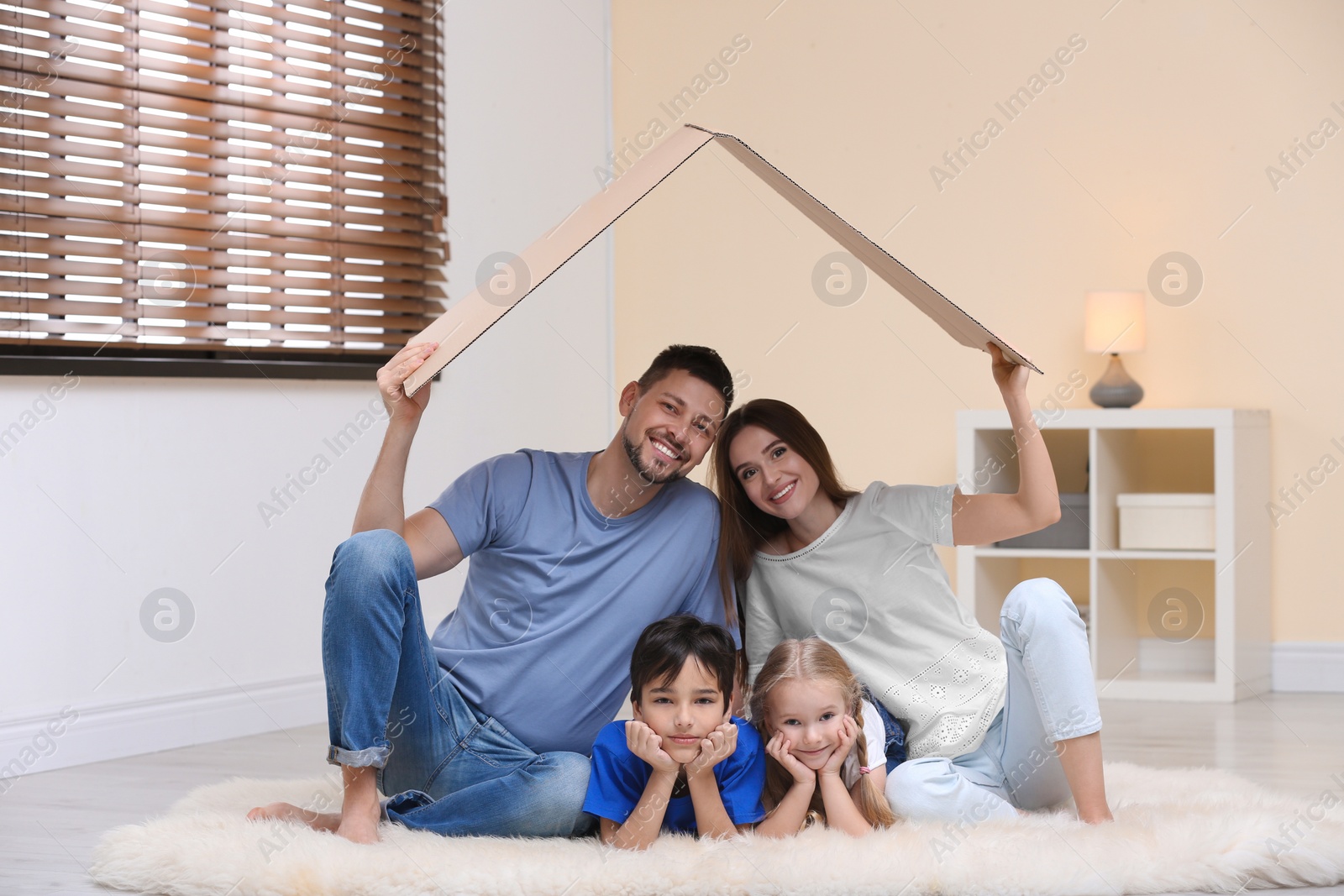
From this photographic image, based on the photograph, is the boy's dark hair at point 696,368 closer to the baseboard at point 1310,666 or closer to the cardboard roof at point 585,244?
the cardboard roof at point 585,244

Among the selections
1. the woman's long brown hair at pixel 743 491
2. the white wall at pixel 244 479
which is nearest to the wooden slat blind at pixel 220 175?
the white wall at pixel 244 479

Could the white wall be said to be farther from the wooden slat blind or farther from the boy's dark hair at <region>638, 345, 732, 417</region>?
the boy's dark hair at <region>638, 345, 732, 417</region>

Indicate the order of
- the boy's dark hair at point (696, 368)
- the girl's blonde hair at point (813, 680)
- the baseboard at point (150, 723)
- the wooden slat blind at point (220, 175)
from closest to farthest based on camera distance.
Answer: the girl's blonde hair at point (813, 680) < the boy's dark hair at point (696, 368) < the baseboard at point (150, 723) < the wooden slat blind at point (220, 175)

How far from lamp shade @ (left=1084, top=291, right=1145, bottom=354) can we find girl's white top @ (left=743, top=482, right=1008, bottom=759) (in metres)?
1.76

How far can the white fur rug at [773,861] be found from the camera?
1.67m

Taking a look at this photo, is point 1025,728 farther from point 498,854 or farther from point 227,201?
point 227,201

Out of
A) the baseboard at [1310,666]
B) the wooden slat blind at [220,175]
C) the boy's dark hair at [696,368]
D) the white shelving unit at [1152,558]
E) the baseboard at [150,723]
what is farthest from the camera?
the baseboard at [1310,666]

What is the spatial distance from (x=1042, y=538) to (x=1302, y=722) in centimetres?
81

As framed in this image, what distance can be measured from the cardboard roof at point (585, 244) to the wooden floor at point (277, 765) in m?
0.86

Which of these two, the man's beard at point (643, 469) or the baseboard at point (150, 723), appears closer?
the man's beard at point (643, 469)

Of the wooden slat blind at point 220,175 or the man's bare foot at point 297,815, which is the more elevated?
the wooden slat blind at point 220,175

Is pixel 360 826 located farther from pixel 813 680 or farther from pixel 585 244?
pixel 585 244

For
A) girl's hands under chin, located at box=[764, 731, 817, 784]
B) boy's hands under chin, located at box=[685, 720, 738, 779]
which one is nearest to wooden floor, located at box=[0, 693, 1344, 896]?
girl's hands under chin, located at box=[764, 731, 817, 784]

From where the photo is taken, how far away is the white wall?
2.75 meters
